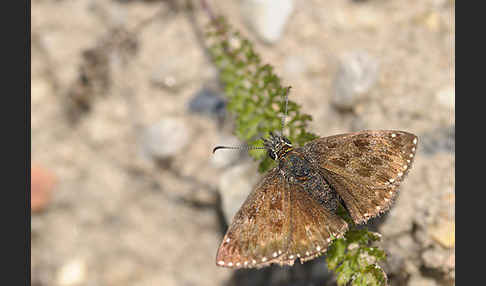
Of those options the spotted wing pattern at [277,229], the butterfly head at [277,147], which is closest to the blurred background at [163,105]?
the butterfly head at [277,147]

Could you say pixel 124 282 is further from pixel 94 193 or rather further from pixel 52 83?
pixel 52 83

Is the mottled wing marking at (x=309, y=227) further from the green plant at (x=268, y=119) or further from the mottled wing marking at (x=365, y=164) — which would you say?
the green plant at (x=268, y=119)

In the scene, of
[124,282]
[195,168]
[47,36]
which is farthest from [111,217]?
[47,36]

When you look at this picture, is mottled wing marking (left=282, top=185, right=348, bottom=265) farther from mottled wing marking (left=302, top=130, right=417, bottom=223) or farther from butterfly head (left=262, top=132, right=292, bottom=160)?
butterfly head (left=262, top=132, right=292, bottom=160)

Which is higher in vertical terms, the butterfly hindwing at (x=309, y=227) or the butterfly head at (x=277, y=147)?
the butterfly head at (x=277, y=147)

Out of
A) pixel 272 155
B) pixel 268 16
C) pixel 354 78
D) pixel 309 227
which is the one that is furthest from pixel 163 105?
pixel 309 227

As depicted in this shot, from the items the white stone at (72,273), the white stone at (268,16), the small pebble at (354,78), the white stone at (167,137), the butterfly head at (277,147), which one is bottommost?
the white stone at (72,273)

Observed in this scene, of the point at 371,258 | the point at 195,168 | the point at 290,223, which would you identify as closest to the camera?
the point at 290,223

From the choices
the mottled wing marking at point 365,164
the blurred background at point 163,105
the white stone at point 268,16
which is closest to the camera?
the mottled wing marking at point 365,164
